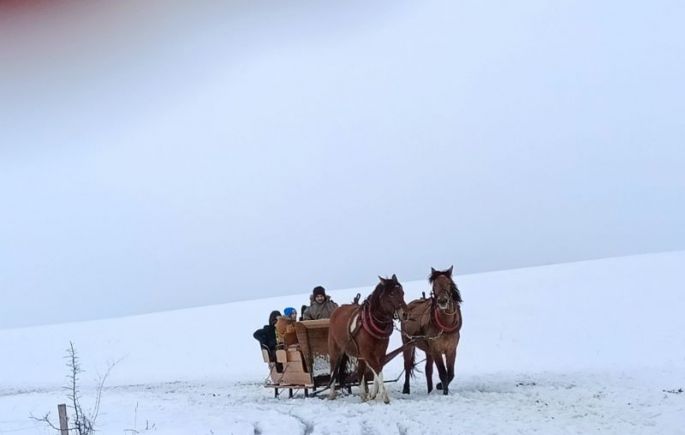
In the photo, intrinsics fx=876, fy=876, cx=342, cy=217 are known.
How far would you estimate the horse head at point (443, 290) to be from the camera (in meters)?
13.5

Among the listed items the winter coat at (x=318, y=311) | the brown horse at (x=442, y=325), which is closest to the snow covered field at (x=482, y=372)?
the brown horse at (x=442, y=325)

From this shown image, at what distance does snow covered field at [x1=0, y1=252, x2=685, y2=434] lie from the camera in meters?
11.4

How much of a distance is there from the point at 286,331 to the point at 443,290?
3.38 metres

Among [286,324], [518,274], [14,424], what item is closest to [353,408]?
[286,324]

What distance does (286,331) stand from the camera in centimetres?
1557

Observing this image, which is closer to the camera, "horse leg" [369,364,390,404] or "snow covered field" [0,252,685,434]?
"snow covered field" [0,252,685,434]

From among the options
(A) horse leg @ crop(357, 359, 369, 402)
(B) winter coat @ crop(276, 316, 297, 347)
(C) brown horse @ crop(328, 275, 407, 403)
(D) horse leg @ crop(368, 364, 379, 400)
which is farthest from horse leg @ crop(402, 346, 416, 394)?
(B) winter coat @ crop(276, 316, 297, 347)

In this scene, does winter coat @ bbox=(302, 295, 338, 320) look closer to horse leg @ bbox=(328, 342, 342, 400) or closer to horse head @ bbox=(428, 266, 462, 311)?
horse leg @ bbox=(328, 342, 342, 400)

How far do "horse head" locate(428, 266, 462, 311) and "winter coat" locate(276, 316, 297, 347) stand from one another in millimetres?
2975

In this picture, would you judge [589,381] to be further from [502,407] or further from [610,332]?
[610,332]

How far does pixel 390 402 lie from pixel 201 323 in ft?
117

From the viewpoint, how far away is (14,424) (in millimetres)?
14125

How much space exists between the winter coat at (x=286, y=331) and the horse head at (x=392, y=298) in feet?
9.07

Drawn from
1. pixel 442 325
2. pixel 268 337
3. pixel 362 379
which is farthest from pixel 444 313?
pixel 268 337
